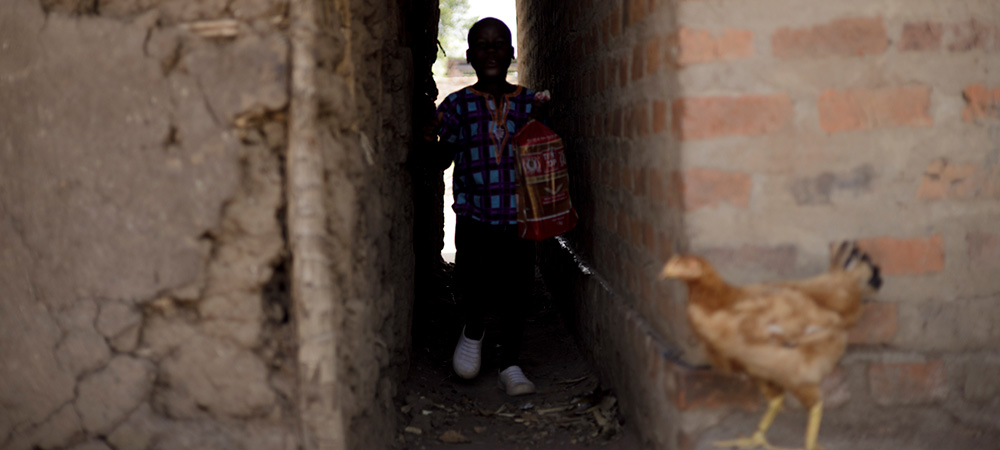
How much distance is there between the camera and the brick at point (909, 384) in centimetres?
191

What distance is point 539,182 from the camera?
2926mm

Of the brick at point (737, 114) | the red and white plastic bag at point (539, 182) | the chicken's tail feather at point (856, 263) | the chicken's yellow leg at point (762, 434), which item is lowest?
the chicken's yellow leg at point (762, 434)

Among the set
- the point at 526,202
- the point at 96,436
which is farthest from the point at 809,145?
the point at 96,436

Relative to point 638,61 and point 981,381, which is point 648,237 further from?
point 981,381

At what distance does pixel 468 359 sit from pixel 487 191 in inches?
28.9

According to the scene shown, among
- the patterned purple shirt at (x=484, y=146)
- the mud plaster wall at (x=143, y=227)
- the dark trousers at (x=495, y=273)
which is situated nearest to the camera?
the mud plaster wall at (x=143, y=227)

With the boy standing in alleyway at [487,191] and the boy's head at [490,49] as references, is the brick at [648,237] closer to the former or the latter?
the boy standing in alleyway at [487,191]

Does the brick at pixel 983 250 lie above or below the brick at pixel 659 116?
below

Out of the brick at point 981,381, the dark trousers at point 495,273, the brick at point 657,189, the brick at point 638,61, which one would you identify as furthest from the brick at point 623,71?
the brick at point 981,381

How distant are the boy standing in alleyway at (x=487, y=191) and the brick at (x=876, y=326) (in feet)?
4.81

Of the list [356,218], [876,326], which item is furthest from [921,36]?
[356,218]

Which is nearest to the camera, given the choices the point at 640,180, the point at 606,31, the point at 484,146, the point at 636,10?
the point at 636,10

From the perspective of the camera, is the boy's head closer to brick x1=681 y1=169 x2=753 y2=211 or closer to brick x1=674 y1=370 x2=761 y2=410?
brick x1=681 y1=169 x2=753 y2=211

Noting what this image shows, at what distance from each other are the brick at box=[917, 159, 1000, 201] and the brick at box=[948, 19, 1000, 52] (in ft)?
0.95
